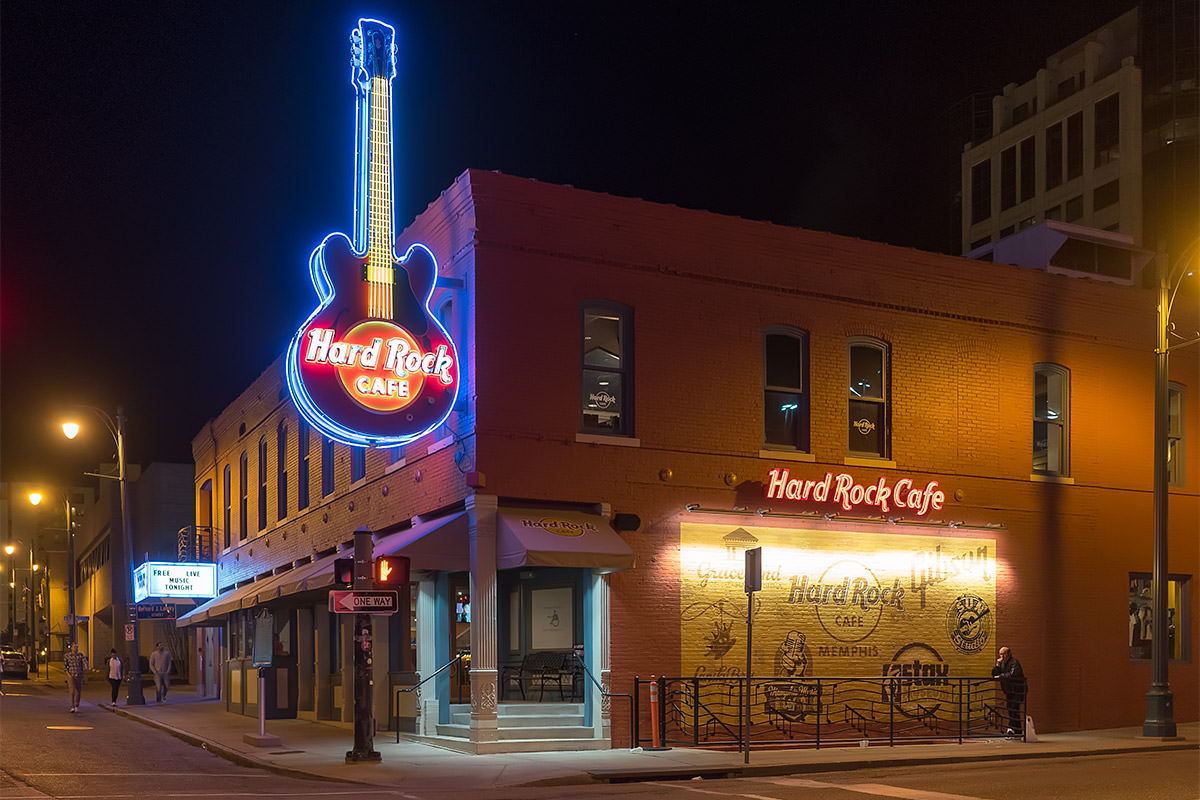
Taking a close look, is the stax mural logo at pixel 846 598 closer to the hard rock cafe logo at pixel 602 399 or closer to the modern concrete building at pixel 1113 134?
the hard rock cafe logo at pixel 602 399

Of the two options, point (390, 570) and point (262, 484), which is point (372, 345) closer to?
point (390, 570)

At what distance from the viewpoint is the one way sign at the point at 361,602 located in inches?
679

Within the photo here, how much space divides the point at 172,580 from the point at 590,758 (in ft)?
78.4

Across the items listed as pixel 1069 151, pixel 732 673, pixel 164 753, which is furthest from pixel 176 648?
pixel 1069 151

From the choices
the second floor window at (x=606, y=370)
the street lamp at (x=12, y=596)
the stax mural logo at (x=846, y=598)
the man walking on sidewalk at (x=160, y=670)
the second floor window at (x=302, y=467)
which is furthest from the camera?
the street lamp at (x=12, y=596)

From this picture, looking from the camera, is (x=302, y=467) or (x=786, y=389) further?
(x=302, y=467)

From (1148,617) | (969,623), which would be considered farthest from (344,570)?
(1148,617)

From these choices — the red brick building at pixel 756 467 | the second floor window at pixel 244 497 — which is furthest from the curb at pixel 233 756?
the second floor window at pixel 244 497

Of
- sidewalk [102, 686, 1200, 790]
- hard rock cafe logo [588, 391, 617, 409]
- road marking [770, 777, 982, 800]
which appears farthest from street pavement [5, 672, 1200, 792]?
hard rock cafe logo [588, 391, 617, 409]

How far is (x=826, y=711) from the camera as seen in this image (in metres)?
21.0

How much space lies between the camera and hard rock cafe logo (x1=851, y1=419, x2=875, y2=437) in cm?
2248

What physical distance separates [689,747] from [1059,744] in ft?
19.5

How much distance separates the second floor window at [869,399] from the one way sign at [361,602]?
885cm

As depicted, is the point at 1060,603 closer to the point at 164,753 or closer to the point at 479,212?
the point at 479,212
